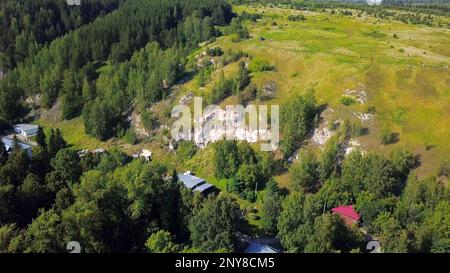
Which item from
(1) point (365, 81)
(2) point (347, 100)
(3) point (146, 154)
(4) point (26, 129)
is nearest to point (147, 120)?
(3) point (146, 154)

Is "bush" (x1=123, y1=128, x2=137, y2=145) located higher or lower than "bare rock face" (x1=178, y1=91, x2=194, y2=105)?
lower

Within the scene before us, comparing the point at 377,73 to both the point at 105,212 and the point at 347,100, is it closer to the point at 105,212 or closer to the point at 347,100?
the point at 347,100

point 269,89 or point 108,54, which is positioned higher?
point 108,54

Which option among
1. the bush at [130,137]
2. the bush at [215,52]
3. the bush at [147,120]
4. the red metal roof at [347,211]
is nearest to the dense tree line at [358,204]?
the red metal roof at [347,211]

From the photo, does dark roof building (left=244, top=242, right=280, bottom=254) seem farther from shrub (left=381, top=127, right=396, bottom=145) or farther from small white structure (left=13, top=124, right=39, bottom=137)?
small white structure (left=13, top=124, right=39, bottom=137)

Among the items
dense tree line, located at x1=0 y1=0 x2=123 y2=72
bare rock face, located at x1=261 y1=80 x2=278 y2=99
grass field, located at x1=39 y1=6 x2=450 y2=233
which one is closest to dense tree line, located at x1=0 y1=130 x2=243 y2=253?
grass field, located at x1=39 y1=6 x2=450 y2=233
